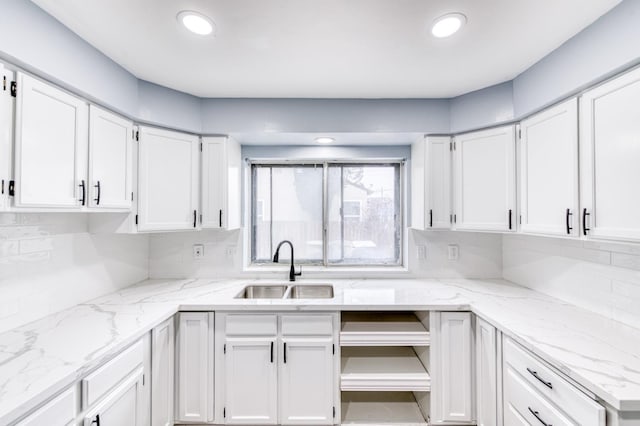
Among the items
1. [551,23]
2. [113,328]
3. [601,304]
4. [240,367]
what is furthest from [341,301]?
[551,23]

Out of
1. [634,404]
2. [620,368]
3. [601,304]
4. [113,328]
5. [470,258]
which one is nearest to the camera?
[634,404]

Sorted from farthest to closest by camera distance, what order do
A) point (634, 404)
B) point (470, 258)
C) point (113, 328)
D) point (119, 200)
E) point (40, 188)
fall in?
1. point (470, 258)
2. point (119, 200)
3. point (113, 328)
4. point (40, 188)
5. point (634, 404)

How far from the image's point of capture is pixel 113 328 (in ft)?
4.65

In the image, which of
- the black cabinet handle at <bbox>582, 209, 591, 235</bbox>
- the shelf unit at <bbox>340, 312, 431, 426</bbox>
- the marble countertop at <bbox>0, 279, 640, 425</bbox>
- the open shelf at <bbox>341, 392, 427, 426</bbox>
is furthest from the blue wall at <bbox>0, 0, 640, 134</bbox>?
the open shelf at <bbox>341, 392, 427, 426</bbox>

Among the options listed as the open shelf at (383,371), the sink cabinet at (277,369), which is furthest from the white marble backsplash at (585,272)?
the sink cabinet at (277,369)

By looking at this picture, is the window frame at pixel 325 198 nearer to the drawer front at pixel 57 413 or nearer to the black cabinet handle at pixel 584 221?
the black cabinet handle at pixel 584 221

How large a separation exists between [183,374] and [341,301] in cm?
109

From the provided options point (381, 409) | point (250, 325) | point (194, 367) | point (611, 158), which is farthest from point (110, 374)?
point (611, 158)

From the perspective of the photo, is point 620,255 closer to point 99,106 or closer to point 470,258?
point 470,258

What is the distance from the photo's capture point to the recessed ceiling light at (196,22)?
4.20 feet

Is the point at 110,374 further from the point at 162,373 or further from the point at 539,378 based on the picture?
the point at 539,378

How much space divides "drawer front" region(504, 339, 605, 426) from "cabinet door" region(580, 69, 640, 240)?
643 millimetres

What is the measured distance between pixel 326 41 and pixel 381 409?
2371mm

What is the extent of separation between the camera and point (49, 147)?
1.30 metres
